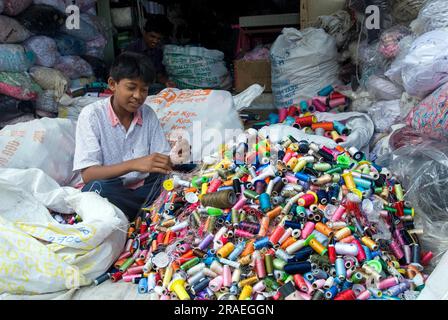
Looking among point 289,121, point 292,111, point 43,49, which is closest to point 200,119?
point 289,121

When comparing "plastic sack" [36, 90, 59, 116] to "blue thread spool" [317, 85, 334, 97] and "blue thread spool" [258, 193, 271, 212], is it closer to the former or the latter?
"blue thread spool" [317, 85, 334, 97]

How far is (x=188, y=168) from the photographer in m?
2.64

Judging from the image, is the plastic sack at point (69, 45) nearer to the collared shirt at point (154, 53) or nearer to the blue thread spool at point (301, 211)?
the collared shirt at point (154, 53)

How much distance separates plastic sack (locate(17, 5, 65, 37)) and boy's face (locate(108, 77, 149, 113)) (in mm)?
1686

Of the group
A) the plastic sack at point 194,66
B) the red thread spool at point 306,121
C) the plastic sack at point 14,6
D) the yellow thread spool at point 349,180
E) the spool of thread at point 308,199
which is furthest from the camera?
the plastic sack at point 194,66

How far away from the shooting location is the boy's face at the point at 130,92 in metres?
2.34

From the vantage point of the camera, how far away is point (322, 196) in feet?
6.47

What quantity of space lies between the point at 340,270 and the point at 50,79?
2998 mm

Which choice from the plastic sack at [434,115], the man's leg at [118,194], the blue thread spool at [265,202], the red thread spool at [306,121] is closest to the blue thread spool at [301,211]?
the blue thread spool at [265,202]

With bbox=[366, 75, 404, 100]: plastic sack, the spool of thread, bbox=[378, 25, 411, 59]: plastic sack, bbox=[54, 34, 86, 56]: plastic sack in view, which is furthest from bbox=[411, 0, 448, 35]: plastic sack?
bbox=[54, 34, 86, 56]: plastic sack

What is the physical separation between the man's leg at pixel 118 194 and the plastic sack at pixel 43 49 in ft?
6.20

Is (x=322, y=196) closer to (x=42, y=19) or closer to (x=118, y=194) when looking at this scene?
(x=118, y=194)

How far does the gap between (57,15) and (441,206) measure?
3.41 meters

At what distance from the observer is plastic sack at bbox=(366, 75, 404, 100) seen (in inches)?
117
